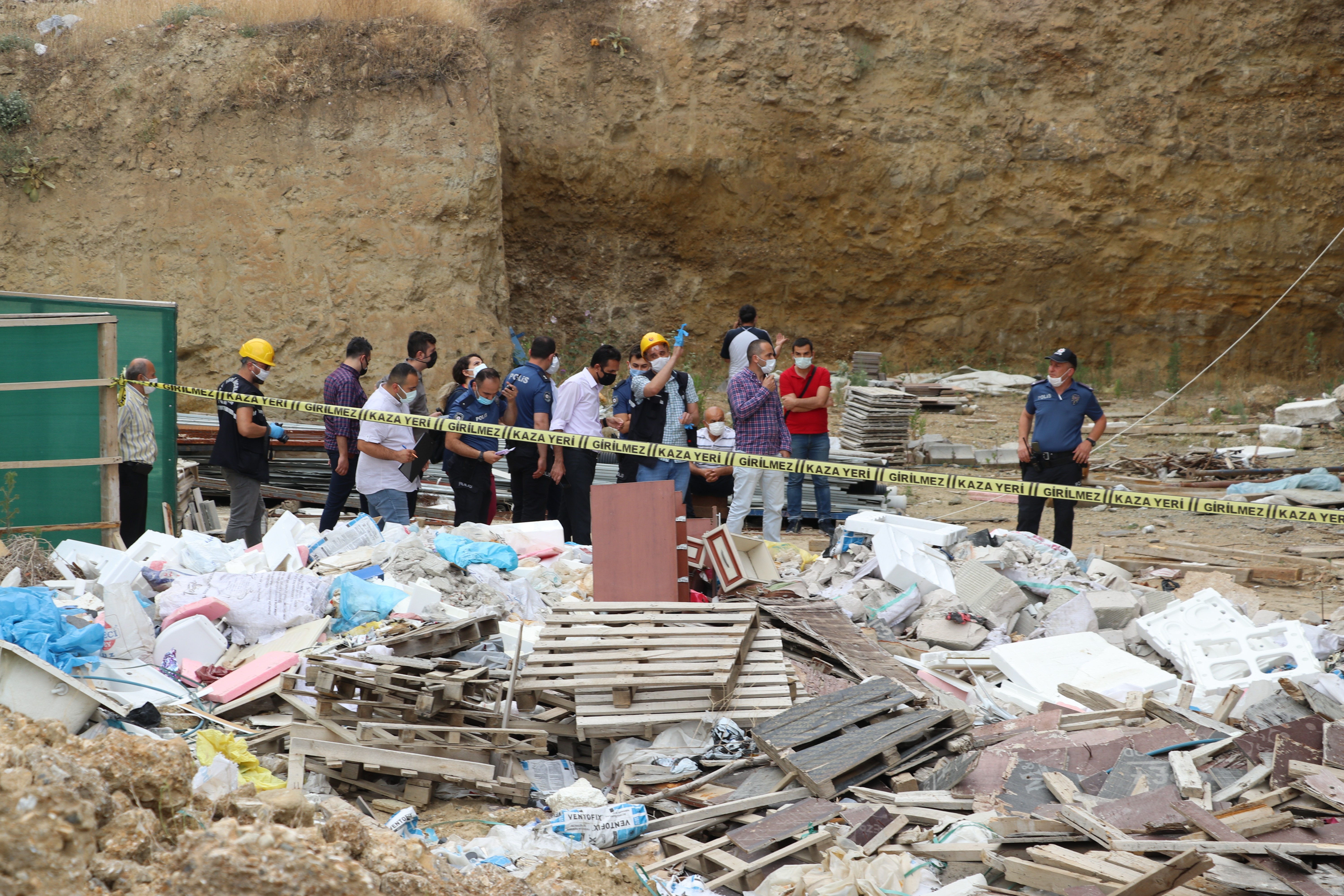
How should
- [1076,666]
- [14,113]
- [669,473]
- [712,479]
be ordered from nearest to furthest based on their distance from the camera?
[1076,666] → [669,473] → [712,479] → [14,113]

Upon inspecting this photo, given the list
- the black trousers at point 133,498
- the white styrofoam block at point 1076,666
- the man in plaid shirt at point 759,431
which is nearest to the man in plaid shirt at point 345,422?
the black trousers at point 133,498

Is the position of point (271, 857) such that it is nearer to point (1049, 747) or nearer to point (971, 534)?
point (1049, 747)

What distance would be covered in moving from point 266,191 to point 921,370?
11.0 metres

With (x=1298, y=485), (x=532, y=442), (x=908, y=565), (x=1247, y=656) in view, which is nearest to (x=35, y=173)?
(x=532, y=442)

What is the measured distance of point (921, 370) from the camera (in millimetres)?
19219

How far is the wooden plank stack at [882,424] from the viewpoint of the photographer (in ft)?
40.7

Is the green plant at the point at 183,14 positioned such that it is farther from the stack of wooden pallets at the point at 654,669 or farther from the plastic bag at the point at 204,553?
the stack of wooden pallets at the point at 654,669

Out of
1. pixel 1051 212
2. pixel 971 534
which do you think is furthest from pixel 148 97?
pixel 1051 212

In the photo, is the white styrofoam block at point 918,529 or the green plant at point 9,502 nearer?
the green plant at point 9,502

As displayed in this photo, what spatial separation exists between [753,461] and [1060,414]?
2678 millimetres

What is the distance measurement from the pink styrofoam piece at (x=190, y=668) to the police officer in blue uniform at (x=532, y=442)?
130 inches

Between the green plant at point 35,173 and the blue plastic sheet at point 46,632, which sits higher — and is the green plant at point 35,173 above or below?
above

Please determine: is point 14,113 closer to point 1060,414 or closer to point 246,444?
point 246,444

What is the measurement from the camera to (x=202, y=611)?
19.5 feet
